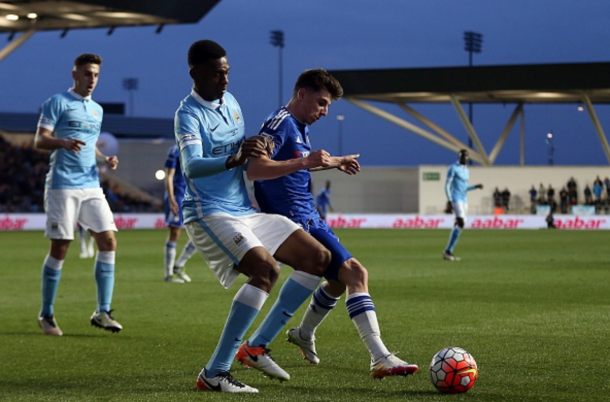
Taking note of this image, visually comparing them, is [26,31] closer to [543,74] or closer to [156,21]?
[156,21]

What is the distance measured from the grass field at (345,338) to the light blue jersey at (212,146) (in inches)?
44.7

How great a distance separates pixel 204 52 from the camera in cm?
657

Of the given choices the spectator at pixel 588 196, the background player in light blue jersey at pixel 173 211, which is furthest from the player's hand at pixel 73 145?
the spectator at pixel 588 196

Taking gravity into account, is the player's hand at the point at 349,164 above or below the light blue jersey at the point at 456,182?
above

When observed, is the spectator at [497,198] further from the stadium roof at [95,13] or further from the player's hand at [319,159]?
the player's hand at [319,159]

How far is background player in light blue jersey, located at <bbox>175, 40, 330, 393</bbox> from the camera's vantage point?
20.9 ft

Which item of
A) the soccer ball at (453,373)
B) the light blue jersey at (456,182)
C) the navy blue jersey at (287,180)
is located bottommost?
the soccer ball at (453,373)

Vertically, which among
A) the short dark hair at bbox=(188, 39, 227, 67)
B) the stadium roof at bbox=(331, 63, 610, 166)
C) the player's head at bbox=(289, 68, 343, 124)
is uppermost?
the stadium roof at bbox=(331, 63, 610, 166)

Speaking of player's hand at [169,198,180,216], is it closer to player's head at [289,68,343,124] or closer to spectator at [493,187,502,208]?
player's head at [289,68,343,124]

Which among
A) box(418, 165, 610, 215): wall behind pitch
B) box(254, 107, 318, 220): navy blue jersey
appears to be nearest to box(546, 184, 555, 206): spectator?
box(418, 165, 610, 215): wall behind pitch

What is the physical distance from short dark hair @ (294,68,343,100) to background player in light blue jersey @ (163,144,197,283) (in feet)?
27.7

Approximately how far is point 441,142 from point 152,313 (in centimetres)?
5400

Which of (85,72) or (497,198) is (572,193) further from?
(85,72)

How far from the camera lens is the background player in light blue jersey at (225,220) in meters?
6.37
